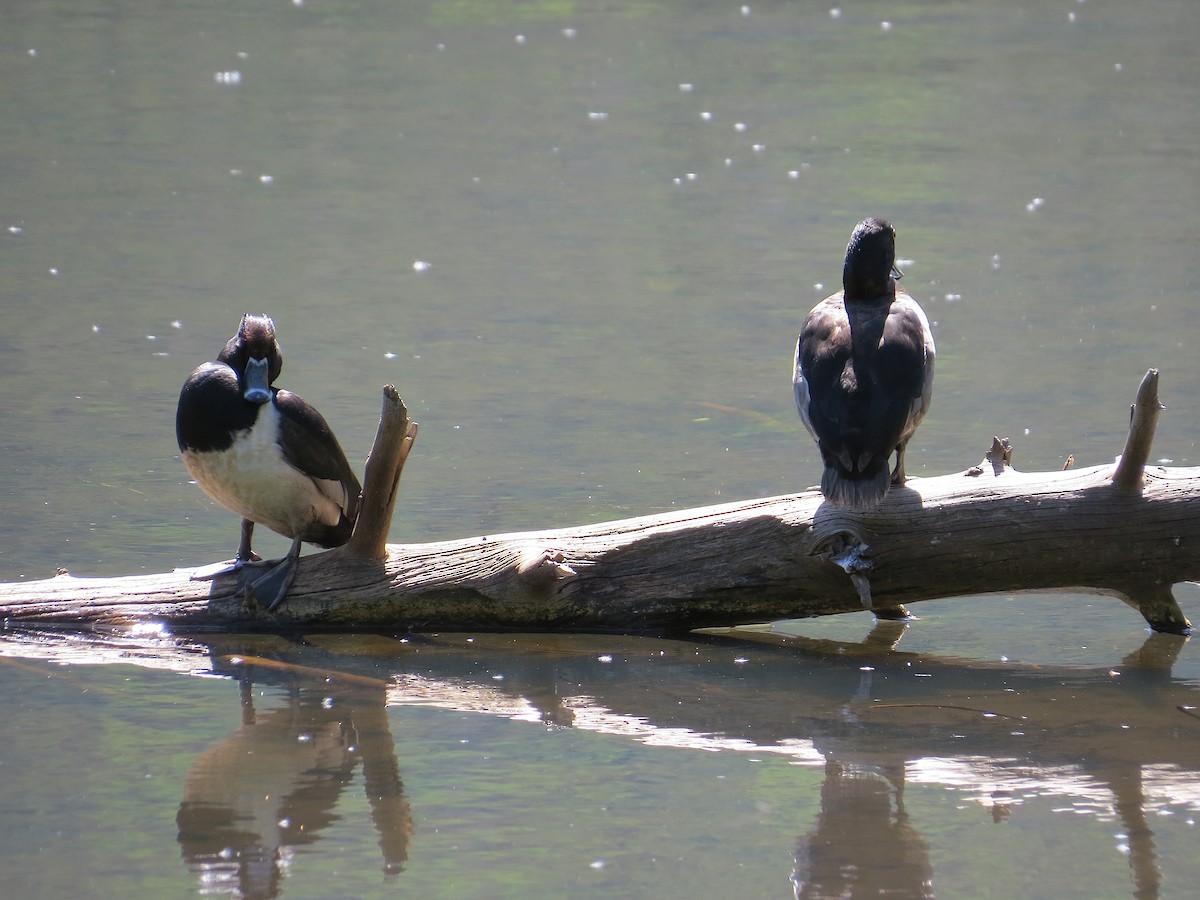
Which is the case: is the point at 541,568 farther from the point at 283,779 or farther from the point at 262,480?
the point at 283,779

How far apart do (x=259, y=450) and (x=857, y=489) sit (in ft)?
6.55

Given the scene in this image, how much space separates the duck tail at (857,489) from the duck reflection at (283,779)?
1.58 meters

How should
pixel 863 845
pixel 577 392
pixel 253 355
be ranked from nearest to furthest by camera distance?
pixel 863 845, pixel 253 355, pixel 577 392

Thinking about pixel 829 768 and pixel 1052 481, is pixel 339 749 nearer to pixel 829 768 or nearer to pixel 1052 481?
pixel 829 768

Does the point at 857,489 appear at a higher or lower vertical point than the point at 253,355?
lower

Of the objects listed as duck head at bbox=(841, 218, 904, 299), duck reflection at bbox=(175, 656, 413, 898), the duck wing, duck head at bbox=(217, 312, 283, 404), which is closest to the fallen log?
the duck wing

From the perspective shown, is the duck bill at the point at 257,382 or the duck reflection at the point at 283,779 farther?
the duck bill at the point at 257,382

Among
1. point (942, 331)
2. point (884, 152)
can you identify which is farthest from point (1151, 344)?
point (884, 152)

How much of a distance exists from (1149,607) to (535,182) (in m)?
9.38

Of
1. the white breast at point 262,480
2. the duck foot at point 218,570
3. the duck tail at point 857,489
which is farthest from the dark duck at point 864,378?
the duck foot at point 218,570

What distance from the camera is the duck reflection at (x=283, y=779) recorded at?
14.1 ft

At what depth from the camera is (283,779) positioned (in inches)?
188

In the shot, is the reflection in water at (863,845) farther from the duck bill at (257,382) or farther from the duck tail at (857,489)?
the duck bill at (257,382)

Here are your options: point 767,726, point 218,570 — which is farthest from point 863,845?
point 218,570
